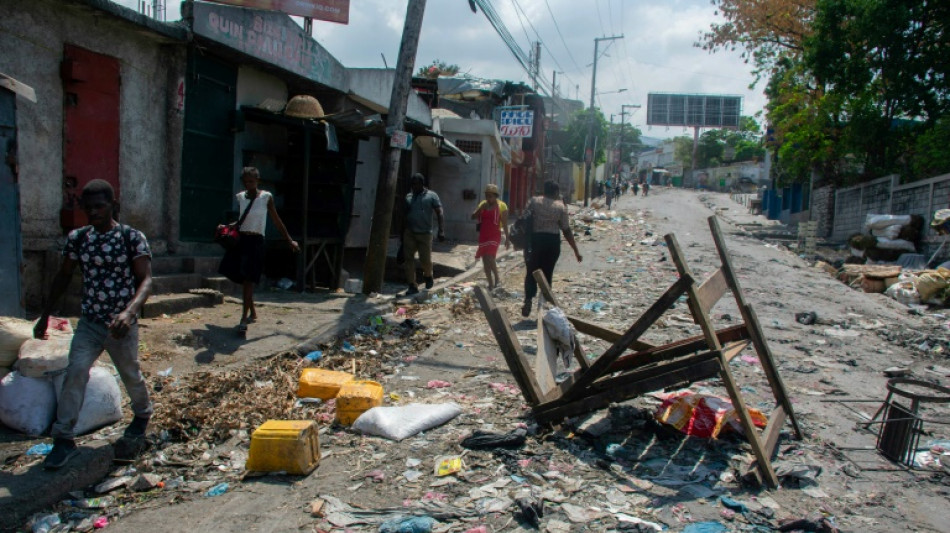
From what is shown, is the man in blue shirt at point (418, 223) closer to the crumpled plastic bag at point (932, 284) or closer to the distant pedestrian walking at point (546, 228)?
the distant pedestrian walking at point (546, 228)

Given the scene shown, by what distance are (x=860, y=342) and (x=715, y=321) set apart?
1579 millimetres

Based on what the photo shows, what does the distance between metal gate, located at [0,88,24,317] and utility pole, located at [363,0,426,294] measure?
3.95 meters

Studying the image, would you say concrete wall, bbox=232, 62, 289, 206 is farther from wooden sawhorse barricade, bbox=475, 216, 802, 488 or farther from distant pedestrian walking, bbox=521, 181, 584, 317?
wooden sawhorse barricade, bbox=475, 216, 802, 488

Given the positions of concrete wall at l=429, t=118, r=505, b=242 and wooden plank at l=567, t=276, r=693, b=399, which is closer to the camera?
wooden plank at l=567, t=276, r=693, b=399

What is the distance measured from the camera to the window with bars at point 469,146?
17.7 metres

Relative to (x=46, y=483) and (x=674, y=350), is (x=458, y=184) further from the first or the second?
(x=46, y=483)

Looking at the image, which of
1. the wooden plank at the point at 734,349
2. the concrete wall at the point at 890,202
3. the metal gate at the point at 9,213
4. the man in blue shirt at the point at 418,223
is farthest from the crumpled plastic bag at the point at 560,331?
the concrete wall at the point at 890,202

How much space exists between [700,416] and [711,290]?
0.78 m

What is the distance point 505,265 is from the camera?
1388cm

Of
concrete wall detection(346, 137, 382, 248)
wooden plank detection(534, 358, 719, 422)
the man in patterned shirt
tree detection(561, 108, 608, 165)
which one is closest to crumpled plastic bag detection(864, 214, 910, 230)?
concrete wall detection(346, 137, 382, 248)

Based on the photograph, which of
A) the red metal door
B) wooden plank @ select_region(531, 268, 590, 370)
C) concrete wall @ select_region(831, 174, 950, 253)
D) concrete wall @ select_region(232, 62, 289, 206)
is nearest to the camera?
wooden plank @ select_region(531, 268, 590, 370)

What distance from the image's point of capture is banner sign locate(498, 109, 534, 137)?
22.3 m

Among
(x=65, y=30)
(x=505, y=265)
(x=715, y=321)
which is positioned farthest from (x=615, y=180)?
(x=65, y=30)

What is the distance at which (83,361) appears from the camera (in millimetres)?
3457
